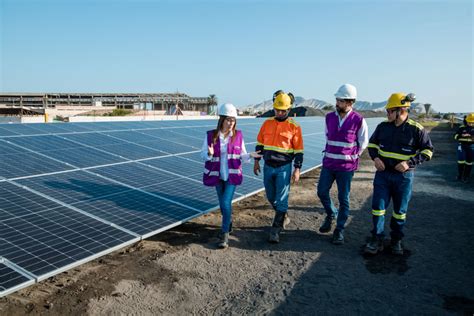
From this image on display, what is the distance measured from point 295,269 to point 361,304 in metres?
1.02

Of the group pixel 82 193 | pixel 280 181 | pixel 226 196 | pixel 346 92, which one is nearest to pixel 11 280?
pixel 82 193

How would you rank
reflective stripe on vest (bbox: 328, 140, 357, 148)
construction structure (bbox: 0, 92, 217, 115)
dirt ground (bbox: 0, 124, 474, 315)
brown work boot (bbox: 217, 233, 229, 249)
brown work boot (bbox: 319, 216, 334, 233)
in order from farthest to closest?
construction structure (bbox: 0, 92, 217, 115) → brown work boot (bbox: 319, 216, 334, 233) → reflective stripe on vest (bbox: 328, 140, 357, 148) → brown work boot (bbox: 217, 233, 229, 249) → dirt ground (bbox: 0, 124, 474, 315)

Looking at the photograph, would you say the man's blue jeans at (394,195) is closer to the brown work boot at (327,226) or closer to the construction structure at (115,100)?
the brown work boot at (327,226)

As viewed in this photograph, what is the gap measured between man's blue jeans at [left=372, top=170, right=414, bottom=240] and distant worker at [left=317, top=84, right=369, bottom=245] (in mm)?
456

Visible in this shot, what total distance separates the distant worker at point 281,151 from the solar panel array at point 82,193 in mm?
1184

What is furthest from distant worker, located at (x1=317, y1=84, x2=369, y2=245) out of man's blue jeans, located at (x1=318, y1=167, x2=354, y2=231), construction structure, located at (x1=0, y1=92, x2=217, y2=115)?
construction structure, located at (x1=0, y1=92, x2=217, y2=115)

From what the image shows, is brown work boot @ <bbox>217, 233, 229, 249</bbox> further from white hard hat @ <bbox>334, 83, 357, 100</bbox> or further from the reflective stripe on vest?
white hard hat @ <bbox>334, 83, 357, 100</bbox>

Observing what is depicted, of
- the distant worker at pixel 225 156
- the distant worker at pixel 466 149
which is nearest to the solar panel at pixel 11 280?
the distant worker at pixel 225 156

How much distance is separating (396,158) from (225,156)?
7.85ft

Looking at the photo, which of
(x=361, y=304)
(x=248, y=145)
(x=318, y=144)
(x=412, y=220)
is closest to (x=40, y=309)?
(x=361, y=304)

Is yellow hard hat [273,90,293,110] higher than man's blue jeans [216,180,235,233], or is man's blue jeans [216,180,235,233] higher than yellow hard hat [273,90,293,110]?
yellow hard hat [273,90,293,110]

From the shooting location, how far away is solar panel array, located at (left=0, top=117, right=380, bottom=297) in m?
3.97

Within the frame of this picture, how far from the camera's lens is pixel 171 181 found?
22.3 ft

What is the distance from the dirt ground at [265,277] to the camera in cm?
371
